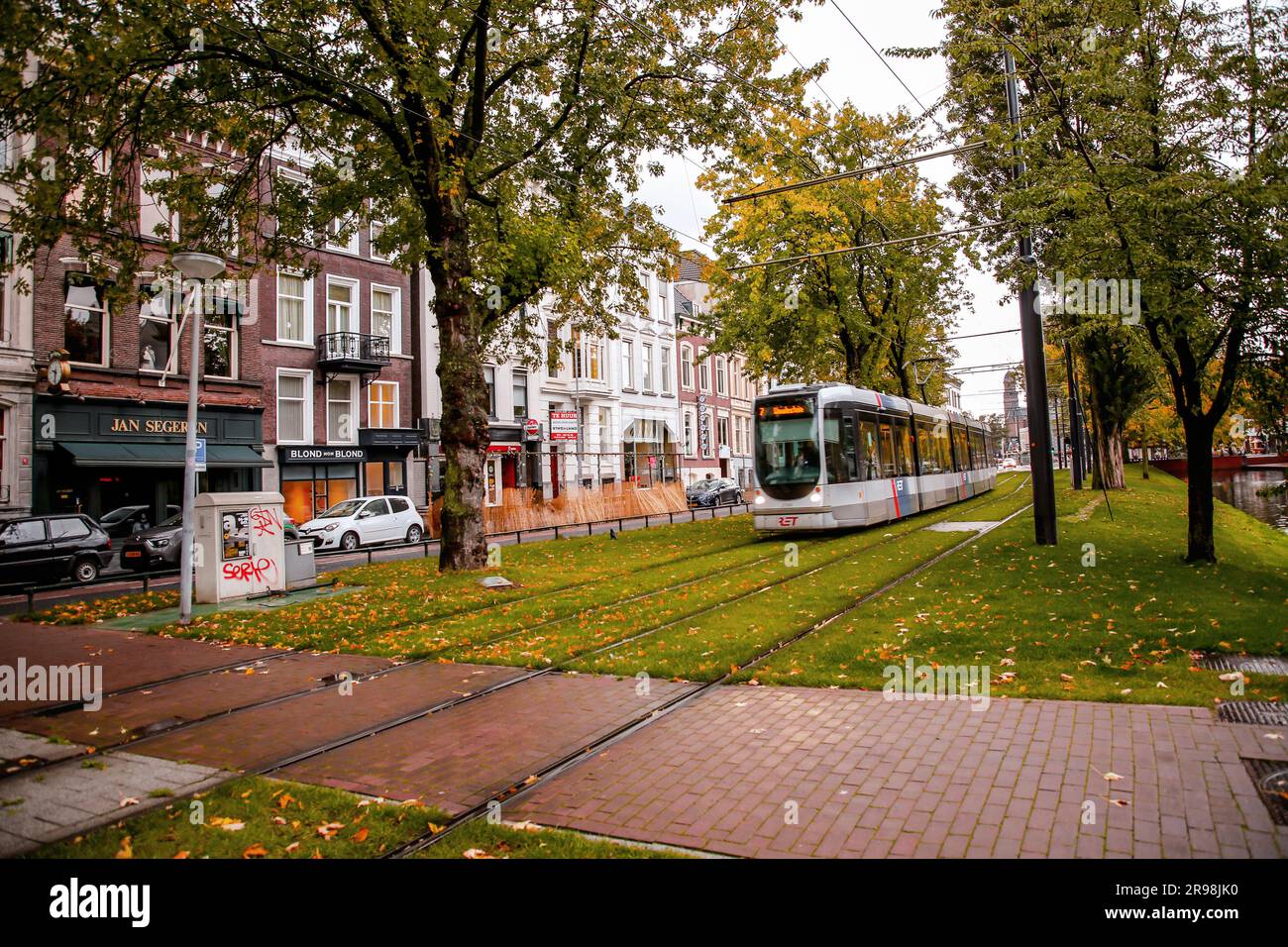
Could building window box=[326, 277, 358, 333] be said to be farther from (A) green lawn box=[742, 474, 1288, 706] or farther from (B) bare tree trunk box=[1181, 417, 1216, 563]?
(B) bare tree trunk box=[1181, 417, 1216, 563]

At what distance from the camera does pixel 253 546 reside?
1319cm

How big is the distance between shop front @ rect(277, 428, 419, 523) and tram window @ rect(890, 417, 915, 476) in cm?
2035

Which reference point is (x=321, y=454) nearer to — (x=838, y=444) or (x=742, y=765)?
(x=838, y=444)

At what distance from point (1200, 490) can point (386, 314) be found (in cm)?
3049

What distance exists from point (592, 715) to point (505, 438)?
32.8m

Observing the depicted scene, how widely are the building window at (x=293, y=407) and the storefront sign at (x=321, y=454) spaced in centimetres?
46

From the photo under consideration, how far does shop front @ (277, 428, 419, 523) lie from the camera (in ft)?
99.7

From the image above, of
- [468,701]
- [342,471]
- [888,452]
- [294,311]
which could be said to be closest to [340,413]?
[342,471]

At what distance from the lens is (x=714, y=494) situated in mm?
42656

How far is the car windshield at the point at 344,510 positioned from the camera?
2547 centimetres

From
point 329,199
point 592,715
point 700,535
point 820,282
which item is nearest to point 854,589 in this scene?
point 592,715

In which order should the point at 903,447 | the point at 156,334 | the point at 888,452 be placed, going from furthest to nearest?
the point at 156,334
the point at 903,447
the point at 888,452
